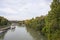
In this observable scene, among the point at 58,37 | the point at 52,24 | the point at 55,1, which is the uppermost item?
the point at 55,1

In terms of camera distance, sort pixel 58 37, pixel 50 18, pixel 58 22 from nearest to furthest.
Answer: pixel 58 37 → pixel 58 22 → pixel 50 18

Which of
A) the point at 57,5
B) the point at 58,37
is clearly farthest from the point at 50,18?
the point at 58,37

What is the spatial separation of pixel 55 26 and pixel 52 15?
145 cm

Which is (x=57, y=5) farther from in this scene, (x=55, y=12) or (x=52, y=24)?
(x=52, y=24)

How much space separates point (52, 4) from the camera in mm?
19344

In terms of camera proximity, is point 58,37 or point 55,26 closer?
point 58,37

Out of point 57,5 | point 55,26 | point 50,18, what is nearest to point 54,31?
point 55,26

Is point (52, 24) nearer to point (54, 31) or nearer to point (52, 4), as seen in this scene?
point (54, 31)

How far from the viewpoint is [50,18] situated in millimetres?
19797

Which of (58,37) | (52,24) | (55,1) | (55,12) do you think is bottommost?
(58,37)

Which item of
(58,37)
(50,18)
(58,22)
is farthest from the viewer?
(50,18)

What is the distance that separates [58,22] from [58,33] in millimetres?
1420

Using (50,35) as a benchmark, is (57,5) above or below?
above

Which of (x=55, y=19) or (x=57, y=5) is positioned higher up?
(x=57, y=5)
